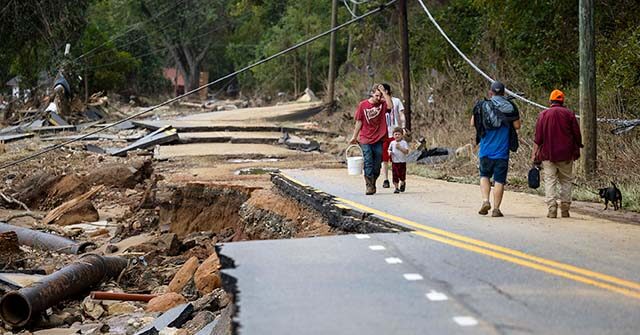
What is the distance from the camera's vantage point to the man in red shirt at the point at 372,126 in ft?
48.5

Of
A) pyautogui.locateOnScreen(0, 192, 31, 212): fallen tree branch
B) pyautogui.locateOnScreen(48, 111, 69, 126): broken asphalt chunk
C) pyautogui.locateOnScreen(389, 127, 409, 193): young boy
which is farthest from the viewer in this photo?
pyautogui.locateOnScreen(48, 111, 69, 126): broken asphalt chunk

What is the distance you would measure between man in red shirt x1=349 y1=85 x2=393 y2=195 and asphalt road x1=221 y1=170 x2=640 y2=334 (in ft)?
9.51

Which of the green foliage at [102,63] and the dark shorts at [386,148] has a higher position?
the green foliage at [102,63]

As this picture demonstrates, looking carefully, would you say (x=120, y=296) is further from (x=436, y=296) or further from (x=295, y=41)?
(x=295, y=41)

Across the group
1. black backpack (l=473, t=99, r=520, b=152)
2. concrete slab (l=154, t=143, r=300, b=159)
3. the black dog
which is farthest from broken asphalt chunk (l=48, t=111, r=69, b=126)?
the black dog

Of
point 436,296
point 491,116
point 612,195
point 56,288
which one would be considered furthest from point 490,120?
point 56,288

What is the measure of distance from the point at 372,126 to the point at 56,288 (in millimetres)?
5309

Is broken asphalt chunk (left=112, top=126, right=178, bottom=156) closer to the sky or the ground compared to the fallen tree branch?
closer to the sky

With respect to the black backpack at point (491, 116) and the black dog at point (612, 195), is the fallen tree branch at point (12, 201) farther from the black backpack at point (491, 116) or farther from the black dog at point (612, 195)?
the black dog at point (612, 195)

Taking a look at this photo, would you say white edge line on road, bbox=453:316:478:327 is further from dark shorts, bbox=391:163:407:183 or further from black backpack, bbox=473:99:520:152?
dark shorts, bbox=391:163:407:183

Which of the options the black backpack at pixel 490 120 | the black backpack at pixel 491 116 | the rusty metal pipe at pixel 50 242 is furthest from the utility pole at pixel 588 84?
the rusty metal pipe at pixel 50 242

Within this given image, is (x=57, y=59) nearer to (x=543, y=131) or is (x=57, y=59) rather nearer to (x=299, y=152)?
(x=299, y=152)

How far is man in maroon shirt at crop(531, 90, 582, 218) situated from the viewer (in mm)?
12344

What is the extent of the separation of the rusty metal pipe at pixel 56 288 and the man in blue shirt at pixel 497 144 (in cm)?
570
